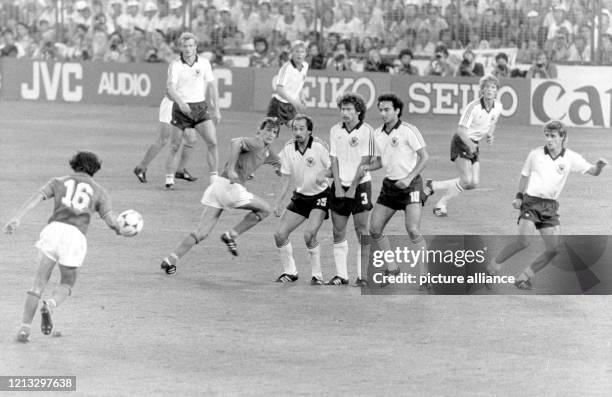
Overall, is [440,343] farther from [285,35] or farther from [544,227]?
[285,35]

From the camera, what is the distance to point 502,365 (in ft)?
31.5

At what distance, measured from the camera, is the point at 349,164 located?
1241cm

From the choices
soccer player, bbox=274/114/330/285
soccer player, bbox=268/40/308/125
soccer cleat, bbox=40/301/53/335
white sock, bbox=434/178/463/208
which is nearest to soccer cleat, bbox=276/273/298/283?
soccer player, bbox=274/114/330/285

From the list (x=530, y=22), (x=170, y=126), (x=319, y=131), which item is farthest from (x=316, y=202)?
(x=530, y=22)

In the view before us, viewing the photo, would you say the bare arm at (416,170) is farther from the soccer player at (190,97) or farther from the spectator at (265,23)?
the spectator at (265,23)

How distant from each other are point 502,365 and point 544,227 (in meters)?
3.18

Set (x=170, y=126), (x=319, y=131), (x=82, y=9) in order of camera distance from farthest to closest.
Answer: (x=82, y=9), (x=319, y=131), (x=170, y=126)

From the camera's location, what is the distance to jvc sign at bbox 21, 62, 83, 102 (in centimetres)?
3478

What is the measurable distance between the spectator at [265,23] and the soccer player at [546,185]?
2090cm

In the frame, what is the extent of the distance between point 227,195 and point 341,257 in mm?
1350

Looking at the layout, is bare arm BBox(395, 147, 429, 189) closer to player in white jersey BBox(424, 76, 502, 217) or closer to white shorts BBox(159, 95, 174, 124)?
player in white jersey BBox(424, 76, 502, 217)

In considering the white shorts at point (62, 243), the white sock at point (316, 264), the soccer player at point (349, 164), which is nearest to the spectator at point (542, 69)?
the soccer player at point (349, 164)

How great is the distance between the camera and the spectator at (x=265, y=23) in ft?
108

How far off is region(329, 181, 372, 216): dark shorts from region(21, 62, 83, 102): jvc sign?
23315 mm
